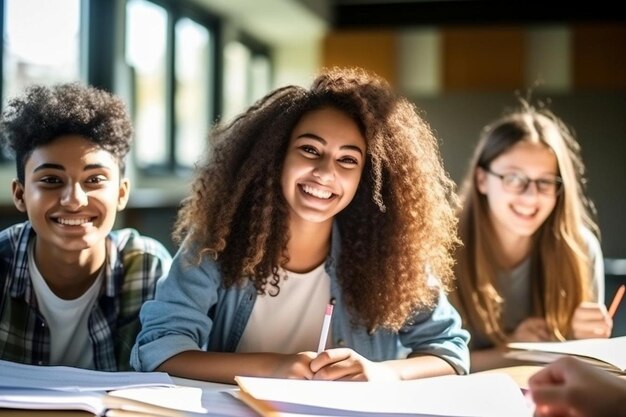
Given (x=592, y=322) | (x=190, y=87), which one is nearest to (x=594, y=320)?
(x=592, y=322)

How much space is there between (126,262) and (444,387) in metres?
0.68

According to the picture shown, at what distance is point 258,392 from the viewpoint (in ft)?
3.14

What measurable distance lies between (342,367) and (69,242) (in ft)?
1.75

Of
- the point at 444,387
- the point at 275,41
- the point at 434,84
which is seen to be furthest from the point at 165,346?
the point at 275,41

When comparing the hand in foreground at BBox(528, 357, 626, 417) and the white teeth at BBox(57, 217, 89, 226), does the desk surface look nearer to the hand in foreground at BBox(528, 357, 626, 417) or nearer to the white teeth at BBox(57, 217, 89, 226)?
the hand in foreground at BBox(528, 357, 626, 417)


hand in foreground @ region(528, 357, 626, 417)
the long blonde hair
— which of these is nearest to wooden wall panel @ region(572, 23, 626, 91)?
the long blonde hair

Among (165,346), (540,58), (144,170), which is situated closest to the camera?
(165,346)

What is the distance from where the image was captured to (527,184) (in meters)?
1.90

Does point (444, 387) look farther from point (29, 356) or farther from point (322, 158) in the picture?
point (29, 356)

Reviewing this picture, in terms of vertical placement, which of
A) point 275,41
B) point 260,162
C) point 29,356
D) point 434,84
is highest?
point 275,41

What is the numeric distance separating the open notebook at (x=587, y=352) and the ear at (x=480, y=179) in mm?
623

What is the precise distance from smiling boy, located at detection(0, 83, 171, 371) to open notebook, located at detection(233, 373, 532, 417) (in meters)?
0.48

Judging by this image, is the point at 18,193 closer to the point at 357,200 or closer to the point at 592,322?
the point at 357,200

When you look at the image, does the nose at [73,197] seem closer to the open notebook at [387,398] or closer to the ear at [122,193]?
the ear at [122,193]
